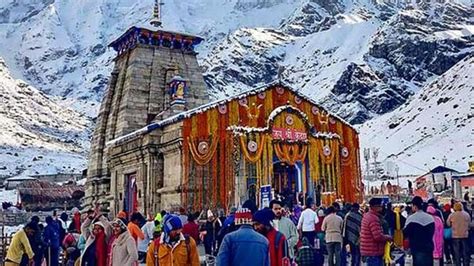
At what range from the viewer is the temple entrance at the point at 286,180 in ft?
72.3

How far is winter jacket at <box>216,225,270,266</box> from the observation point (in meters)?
5.20

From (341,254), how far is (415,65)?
110m

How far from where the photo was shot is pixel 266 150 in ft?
68.4

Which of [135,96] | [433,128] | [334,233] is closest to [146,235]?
[334,233]

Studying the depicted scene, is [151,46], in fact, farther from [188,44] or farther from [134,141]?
[134,141]

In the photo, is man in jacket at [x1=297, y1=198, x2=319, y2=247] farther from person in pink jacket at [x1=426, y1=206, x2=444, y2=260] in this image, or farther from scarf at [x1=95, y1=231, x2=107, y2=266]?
scarf at [x1=95, y1=231, x2=107, y2=266]

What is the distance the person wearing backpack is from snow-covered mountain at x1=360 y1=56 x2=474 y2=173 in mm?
51042

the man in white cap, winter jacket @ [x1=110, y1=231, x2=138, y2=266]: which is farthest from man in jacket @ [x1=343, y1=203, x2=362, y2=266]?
the man in white cap

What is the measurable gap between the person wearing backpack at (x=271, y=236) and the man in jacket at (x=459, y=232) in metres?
5.91

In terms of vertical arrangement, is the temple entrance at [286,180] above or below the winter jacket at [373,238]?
above

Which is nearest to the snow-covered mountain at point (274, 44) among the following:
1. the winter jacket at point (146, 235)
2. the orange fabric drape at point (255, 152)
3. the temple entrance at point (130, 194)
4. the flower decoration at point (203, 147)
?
the temple entrance at point (130, 194)

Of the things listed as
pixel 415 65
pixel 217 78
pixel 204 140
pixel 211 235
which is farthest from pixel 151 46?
pixel 217 78

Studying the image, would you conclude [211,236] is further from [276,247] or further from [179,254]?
[276,247]

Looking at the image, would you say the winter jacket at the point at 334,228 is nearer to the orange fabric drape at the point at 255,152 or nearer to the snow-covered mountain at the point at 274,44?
the orange fabric drape at the point at 255,152
